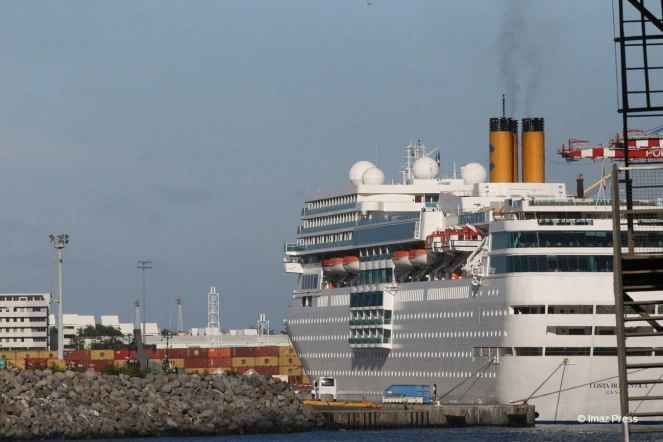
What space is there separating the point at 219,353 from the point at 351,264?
5562 cm

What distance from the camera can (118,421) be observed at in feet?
178

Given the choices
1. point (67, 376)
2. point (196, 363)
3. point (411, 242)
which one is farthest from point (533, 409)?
point (196, 363)

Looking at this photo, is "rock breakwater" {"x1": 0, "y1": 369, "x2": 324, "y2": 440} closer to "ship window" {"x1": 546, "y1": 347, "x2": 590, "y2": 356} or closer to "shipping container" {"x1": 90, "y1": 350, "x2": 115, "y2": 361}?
"ship window" {"x1": 546, "y1": 347, "x2": 590, "y2": 356}

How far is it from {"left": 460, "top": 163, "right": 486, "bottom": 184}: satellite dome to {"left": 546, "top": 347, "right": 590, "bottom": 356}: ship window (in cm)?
1785

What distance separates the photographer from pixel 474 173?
72875mm

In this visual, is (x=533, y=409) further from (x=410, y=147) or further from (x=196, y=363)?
(x=196, y=363)

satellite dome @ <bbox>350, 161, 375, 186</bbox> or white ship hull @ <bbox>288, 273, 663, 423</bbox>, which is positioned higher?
satellite dome @ <bbox>350, 161, 375, 186</bbox>

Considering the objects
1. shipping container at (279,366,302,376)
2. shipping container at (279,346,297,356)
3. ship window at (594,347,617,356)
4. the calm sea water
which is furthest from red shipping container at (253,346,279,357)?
ship window at (594,347,617,356)

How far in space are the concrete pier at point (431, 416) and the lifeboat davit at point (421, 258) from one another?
8.10m

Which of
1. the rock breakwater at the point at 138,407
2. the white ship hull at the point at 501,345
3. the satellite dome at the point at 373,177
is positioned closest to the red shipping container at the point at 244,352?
the satellite dome at the point at 373,177

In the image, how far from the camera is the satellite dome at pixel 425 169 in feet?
245

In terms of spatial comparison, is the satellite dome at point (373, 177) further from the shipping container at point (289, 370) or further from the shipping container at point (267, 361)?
the shipping container at point (267, 361)

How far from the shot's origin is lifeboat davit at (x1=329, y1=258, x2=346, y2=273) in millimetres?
75312

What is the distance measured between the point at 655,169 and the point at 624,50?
1.33 meters
